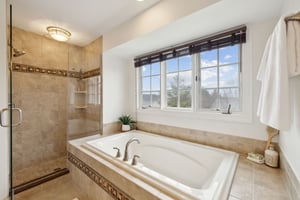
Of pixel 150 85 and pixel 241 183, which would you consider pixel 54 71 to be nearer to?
pixel 150 85

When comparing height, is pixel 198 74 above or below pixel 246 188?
above

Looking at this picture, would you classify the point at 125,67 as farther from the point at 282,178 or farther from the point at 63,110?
the point at 282,178

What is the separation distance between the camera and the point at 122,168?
131 centimetres

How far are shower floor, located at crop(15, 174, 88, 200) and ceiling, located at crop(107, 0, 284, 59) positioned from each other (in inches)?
86.8

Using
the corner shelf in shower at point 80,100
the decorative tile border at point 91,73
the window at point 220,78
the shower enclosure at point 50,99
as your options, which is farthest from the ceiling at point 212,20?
the corner shelf in shower at point 80,100

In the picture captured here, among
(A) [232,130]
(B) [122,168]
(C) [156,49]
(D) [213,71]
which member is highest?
(C) [156,49]

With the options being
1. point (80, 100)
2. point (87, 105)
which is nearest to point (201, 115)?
point (87, 105)

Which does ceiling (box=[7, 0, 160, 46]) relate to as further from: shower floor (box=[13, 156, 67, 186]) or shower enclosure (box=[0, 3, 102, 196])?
shower floor (box=[13, 156, 67, 186])

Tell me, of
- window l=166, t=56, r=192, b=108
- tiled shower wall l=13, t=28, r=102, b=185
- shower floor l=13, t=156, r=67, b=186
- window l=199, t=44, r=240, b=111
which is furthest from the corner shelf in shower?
window l=199, t=44, r=240, b=111

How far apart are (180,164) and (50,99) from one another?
2551 millimetres

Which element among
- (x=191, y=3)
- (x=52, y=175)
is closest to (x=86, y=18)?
(x=191, y=3)

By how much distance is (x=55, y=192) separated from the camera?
5.80 feet

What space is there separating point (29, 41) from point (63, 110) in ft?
4.31

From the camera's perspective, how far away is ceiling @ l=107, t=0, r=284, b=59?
1265 mm
